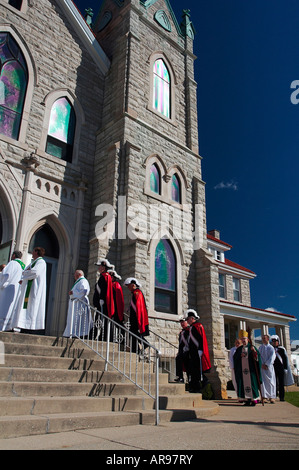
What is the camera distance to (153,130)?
13820mm

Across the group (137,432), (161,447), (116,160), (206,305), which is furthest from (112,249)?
(161,447)

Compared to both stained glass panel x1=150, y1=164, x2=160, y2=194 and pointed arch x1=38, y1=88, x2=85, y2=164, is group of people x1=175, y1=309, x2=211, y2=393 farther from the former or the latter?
pointed arch x1=38, y1=88, x2=85, y2=164

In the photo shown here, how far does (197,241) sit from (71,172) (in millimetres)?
5438

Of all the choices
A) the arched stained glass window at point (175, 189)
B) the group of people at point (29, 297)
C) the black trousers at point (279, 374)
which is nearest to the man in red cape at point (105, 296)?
the group of people at point (29, 297)

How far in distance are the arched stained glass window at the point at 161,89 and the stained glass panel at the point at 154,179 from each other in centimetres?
292

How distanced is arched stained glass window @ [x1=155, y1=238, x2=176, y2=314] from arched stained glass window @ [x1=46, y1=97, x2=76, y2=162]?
4534 mm

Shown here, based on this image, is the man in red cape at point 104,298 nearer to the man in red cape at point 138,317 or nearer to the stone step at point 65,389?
the man in red cape at point 138,317

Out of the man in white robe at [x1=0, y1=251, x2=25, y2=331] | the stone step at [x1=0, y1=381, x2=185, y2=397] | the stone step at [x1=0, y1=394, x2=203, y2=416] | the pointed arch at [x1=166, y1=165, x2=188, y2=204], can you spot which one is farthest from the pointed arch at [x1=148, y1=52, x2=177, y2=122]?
the stone step at [x1=0, y1=394, x2=203, y2=416]

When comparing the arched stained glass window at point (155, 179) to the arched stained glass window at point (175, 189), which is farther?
the arched stained glass window at point (175, 189)

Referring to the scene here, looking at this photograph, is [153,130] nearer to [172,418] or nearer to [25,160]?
[25,160]

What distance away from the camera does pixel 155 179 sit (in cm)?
1352

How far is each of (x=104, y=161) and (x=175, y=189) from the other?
3.14 m

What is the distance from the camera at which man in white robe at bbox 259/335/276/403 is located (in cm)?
1037

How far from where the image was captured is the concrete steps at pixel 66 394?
4289mm
